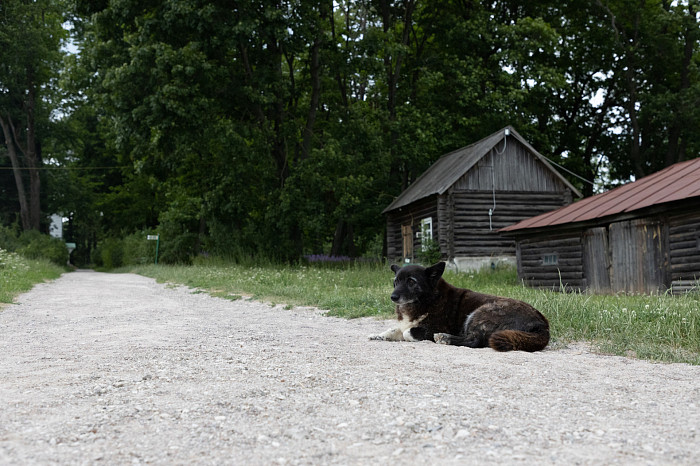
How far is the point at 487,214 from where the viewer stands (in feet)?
88.6

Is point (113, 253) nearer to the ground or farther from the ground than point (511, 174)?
nearer to the ground

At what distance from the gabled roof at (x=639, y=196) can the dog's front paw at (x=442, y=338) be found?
33.2 ft

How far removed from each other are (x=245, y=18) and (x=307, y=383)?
2341cm

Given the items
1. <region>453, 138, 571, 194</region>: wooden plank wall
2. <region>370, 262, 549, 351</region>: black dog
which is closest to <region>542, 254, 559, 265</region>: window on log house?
<region>453, 138, 571, 194</region>: wooden plank wall

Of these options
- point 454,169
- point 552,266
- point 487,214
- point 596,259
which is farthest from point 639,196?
point 454,169

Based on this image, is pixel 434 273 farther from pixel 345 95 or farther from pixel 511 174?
pixel 345 95

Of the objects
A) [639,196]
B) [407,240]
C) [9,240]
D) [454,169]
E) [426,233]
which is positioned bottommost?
[407,240]

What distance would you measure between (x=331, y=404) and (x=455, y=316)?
3.51 meters

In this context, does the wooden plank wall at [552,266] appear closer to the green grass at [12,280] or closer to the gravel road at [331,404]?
the gravel road at [331,404]

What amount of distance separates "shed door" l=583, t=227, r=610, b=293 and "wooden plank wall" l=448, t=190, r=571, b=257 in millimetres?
7483

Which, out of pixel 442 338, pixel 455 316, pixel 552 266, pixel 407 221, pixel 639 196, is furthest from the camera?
pixel 407 221

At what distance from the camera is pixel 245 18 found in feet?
83.5

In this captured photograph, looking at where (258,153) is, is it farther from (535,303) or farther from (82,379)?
(82,379)

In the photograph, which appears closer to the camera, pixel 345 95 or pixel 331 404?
pixel 331 404
